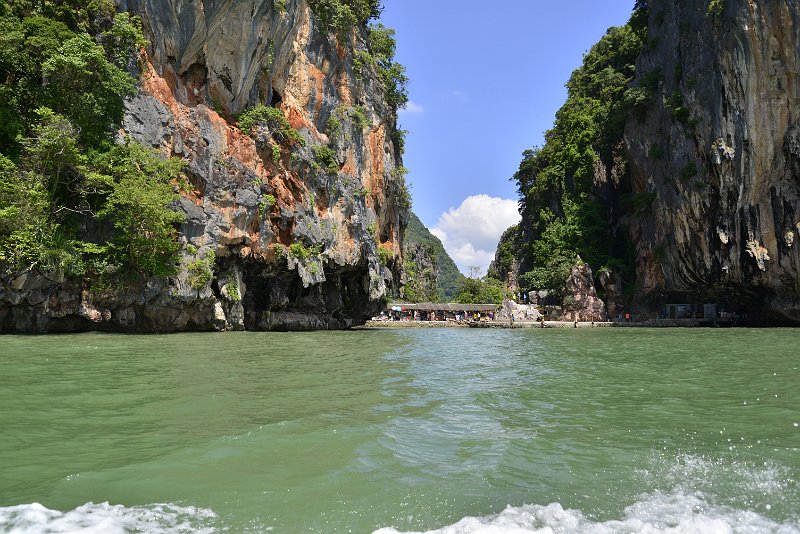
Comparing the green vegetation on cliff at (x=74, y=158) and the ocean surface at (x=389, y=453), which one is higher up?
the green vegetation on cliff at (x=74, y=158)

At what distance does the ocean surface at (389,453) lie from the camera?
340 centimetres

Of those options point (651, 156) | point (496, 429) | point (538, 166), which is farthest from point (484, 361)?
point (538, 166)

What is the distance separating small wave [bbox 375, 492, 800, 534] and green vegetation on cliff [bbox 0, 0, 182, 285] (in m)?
17.6

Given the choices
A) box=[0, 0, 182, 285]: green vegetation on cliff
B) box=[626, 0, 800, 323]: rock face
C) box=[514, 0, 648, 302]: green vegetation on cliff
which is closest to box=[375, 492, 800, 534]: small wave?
box=[0, 0, 182, 285]: green vegetation on cliff

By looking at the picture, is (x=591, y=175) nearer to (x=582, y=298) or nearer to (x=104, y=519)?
(x=582, y=298)

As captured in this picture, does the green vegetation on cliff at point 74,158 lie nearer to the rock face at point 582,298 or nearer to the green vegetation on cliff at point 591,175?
the rock face at point 582,298

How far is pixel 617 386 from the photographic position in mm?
8781

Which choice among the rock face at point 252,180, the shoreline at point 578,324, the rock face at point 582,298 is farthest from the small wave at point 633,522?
the rock face at point 582,298

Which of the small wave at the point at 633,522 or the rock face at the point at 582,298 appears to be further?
the rock face at the point at 582,298

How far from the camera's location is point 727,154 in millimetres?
34094

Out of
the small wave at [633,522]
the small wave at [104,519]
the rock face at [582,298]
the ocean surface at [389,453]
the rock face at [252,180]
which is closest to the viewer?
the small wave at [104,519]

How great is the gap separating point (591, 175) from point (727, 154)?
16684 mm

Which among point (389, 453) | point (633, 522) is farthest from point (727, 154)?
point (633, 522)

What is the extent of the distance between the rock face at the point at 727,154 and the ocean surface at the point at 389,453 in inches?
1208
